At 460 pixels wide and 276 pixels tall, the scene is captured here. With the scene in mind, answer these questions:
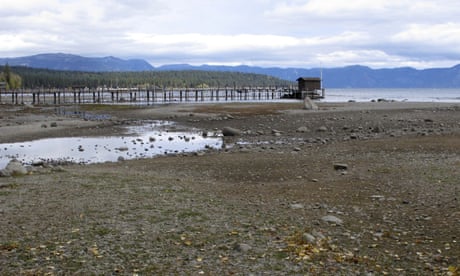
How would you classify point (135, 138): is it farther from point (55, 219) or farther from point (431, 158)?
point (55, 219)

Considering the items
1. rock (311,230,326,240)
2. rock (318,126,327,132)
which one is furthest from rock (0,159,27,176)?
rock (318,126,327,132)

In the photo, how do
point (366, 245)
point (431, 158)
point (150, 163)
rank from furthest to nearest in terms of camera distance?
1. point (150, 163)
2. point (431, 158)
3. point (366, 245)

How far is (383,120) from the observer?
115ft

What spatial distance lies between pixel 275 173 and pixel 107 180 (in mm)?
5079

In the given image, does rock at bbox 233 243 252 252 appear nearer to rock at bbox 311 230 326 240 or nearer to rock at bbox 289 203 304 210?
rock at bbox 311 230 326 240

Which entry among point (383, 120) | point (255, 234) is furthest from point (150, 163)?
point (383, 120)

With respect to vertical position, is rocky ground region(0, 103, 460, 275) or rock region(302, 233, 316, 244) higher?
rock region(302, 233, 316, 244)

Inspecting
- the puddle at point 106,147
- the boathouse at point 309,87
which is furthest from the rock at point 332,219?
the boathouse at point 309,87

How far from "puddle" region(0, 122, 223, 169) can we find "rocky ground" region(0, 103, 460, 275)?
3.15m

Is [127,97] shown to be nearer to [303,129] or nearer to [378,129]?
[303,129]

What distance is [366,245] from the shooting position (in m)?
8.38

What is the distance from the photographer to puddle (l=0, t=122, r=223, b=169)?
22406 mm

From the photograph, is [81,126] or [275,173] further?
[81,126]

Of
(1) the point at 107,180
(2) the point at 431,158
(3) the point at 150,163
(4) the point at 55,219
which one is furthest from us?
(3) the point at 150,163
